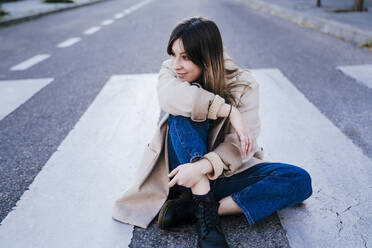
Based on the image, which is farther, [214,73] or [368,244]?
[214,73]

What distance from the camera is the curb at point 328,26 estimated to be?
17.6 feet

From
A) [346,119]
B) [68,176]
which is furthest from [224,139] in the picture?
[346,119]

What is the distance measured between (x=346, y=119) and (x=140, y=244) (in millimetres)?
2136

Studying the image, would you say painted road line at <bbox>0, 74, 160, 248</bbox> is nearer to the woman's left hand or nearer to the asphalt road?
the asphalt road

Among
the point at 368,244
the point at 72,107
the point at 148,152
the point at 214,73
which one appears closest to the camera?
the point at 368,244

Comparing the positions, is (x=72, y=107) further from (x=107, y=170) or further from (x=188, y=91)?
(x=188, y=91)

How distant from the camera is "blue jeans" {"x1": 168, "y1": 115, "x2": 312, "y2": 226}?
Result: 1.61 m

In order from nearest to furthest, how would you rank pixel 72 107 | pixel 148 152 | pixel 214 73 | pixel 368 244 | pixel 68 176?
pixel 368 244 → pixel 214 73 → pixel 148 152 → pixel 68 176 → pixel 72 107

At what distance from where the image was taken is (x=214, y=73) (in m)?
1.71

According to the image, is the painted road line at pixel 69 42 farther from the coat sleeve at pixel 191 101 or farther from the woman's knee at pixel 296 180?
the woman's knee at pixel 296 180

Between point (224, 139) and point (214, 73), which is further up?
point (214, 73)

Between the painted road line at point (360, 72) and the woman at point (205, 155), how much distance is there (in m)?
2.40

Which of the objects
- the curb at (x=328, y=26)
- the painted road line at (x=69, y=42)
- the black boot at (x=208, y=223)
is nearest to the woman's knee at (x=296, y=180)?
the black boot at (x=208, y=223)

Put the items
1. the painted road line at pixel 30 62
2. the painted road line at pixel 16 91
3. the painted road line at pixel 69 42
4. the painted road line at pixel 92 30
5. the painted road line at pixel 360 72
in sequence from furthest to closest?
the painted road line at pixel 92 30 < the painted road line at pixel 69 42 < the painted road line at pixel 30 62 < the painted road line at pixel 360 72 < the painted road line at pixel 16 91
